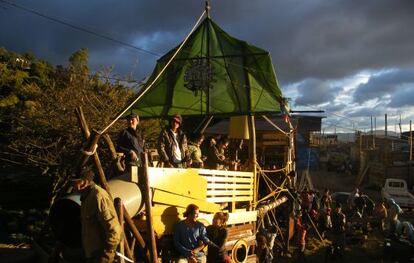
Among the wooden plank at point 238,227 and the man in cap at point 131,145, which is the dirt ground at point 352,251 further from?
the man in cap at point 131,145

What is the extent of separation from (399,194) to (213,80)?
2126cm

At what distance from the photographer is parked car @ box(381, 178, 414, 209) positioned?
1082 inches

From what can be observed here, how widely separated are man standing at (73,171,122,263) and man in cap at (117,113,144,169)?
1.57 m

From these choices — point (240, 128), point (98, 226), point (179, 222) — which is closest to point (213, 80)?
point (240, 128)

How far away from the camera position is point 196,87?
37.6 feet

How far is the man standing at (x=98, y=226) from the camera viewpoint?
5.33m

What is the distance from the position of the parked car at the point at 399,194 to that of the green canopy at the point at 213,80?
19664mm

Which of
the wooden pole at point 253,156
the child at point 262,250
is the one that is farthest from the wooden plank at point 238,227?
the child at point 262,250

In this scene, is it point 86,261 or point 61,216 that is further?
point 61,216

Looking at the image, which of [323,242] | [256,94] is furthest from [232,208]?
[323,242]

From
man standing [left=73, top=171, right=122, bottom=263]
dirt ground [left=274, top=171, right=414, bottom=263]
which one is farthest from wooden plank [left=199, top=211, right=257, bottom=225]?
dirt ground [left=274, top=171, right=414, bottom=263]

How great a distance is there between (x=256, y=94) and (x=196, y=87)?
5.17 feet

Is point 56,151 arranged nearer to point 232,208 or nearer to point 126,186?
point 232,208

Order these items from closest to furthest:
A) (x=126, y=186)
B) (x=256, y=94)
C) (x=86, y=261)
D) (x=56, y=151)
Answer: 1. (x=86, y=261)
2. (x=126, y=186)
3. (x=256, y=94)
4. (x=56, y=151)
